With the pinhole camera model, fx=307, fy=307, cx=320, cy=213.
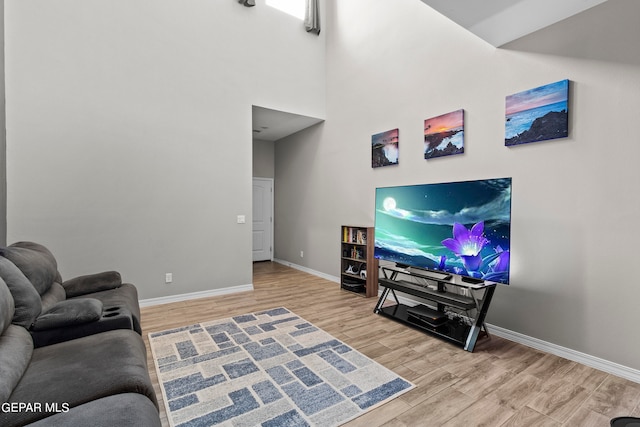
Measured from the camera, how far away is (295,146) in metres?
6.25

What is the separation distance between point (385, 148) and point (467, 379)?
292cm

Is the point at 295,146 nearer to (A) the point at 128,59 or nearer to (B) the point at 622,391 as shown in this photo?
(A) the point at 128,59

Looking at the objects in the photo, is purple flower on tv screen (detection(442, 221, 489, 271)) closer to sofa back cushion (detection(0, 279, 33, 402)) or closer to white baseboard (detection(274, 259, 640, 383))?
white baseboard (detection(274, 259, 640, 383))

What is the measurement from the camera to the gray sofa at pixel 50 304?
1724mm

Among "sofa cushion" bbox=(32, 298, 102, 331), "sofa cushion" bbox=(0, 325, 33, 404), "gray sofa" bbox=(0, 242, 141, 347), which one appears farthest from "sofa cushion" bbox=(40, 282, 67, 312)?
"sofa cushion" bbox=(0, 325, 33, 404)

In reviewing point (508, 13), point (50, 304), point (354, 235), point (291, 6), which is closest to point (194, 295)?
point (50, 304)

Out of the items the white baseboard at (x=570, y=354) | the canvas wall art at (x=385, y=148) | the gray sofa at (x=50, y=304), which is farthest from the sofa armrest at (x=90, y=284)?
the white baseboard at (x=570, y=354)

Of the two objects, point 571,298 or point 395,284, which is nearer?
point 571,298

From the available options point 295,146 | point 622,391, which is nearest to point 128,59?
point 295,146

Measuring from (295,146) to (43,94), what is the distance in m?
3.84

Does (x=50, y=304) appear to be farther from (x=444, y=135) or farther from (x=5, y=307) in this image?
(x=444, y=135)

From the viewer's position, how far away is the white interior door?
6.85 metres

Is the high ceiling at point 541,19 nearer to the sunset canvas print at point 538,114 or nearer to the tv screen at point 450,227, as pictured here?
the sunset canvas print at point 538,114

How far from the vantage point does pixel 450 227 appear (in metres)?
3.03
